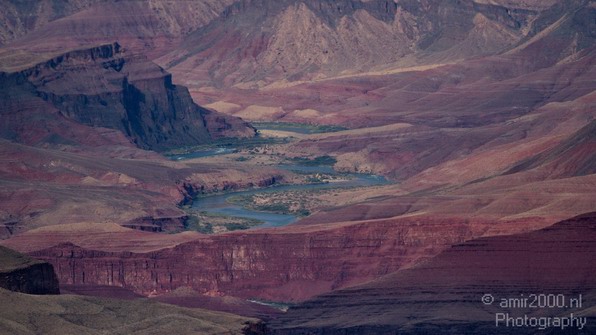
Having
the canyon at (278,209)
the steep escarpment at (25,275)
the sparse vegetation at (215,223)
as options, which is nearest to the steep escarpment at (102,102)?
the canyon at (278,209)

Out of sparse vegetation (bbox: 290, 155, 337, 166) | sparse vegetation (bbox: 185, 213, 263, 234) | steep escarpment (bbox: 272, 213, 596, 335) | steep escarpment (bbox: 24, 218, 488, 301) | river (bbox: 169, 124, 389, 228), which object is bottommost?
sparse vegetation (bbox: 290, 155, 337, 166)

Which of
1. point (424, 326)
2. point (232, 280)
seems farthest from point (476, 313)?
point (232, 280)

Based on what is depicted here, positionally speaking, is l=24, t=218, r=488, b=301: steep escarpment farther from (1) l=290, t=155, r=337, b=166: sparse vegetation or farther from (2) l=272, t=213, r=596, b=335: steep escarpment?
(1) l=290, t=155, r=337, b=166: sparse vegetation

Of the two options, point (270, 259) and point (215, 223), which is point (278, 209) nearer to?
point (215, 223)

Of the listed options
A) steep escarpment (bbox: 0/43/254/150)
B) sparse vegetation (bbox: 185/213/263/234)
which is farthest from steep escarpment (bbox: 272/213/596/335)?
steep escarpment (bbox: 0/43/254/150)

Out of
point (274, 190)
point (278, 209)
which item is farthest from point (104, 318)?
point (274, 190)

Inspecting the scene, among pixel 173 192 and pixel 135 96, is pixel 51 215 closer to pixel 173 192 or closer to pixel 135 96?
pixel 173 192

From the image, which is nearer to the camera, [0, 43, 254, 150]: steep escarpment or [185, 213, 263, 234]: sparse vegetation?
[185, 213, 263, 234]: sparse vegetation
